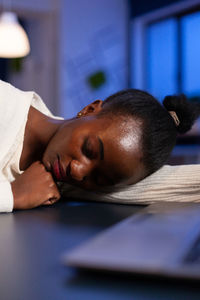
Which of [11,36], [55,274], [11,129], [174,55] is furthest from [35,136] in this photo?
[174,55]

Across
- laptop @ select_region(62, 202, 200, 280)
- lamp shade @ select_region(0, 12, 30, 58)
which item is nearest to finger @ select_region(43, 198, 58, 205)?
laptop @ select_region(62, 202, 200, 280)

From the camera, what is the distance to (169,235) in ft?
1.16

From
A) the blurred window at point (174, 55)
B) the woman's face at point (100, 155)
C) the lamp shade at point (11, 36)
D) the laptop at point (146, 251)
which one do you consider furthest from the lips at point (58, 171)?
the blurred window at point (174, 55)

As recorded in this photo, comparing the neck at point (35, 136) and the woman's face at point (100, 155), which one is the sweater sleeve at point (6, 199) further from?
the neck at point (35, 136)

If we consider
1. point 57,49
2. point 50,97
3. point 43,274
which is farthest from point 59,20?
point 43,274

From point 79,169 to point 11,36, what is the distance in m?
2.27

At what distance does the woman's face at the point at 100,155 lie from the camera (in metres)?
0.72

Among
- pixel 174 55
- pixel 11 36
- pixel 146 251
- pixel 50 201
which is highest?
pixel 11 36

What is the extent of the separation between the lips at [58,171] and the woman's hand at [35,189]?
18 mm

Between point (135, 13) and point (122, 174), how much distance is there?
11.9 ft

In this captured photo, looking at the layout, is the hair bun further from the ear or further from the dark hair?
the ear

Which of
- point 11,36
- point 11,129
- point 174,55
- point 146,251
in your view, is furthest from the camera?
point 174,55

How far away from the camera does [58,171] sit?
75 cm

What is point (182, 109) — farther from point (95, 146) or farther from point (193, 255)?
point (193, 255)
